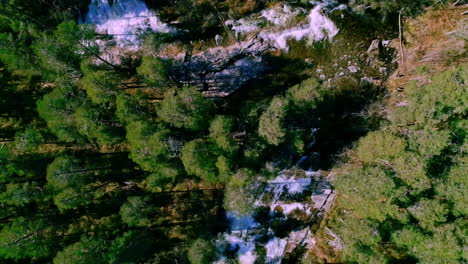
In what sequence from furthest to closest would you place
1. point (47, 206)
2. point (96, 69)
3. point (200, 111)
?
1. point (47, 206)
2. point (96, 69)
3. point (200, 111)

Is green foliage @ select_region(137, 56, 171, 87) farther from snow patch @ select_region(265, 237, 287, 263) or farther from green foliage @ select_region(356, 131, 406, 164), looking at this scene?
snow patch @ select_region(265, 237, 287, 263)

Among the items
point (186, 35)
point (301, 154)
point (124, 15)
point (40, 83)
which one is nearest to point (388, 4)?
point (301, 154)

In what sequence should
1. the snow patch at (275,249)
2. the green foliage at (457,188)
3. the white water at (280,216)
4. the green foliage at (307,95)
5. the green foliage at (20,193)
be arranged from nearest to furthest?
the green foliage at (457,188), the green foliage at (307,95), the green foliage at (20,193), the white water at (280,216), the snow patch at (275,249)

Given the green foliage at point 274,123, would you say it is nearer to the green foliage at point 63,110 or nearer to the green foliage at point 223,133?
the green foliage at point 223,133

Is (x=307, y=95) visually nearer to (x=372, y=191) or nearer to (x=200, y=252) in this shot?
(x=372, y=191)

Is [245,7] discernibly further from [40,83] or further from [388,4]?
[40,83]

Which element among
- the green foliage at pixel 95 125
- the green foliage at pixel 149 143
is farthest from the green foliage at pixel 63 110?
the green foliage at pixel 149 143
